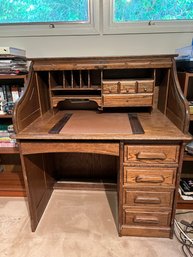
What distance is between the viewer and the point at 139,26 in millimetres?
1587

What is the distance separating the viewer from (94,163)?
6.39 feet

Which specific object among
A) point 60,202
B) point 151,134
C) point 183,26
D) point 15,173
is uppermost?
point 183,26

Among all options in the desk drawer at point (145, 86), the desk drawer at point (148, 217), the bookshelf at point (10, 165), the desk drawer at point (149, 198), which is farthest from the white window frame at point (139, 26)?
the desk drawer at point (148, 217)

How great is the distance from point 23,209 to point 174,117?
147 centimetres

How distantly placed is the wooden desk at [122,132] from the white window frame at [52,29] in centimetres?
35

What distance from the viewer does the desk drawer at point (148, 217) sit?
1.32m

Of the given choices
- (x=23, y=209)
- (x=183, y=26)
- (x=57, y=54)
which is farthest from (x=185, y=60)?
(x=23, y=209)

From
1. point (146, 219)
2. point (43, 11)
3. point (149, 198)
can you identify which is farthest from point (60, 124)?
point (43, 11)

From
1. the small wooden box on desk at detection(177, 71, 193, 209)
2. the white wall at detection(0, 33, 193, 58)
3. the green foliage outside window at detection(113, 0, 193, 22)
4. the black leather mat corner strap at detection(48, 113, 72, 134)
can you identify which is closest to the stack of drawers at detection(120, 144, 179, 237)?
the small wooden box on desk at detection(177, 71, 193, 209)

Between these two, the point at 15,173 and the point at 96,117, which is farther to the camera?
the point at 15,173

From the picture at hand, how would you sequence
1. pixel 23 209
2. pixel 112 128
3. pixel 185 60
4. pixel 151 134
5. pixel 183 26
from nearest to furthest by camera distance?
1. pixel 151 134
2. pixel 112 128
3. pixel 185 60
4. pixel 183 26
5. pixel 23 209

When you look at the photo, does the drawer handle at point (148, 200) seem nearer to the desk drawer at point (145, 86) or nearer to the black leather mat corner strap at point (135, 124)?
the black leather mat corner strap at point (135, 124)

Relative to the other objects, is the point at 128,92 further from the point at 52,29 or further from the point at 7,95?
the point at 7,95

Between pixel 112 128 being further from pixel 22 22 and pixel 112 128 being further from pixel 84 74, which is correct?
pixel 22 22
